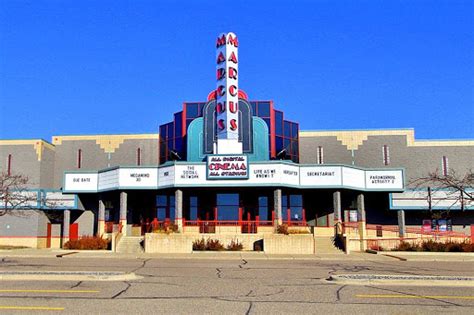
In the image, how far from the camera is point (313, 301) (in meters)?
11.5

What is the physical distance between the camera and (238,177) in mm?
34469

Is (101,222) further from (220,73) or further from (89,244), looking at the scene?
(220,73)

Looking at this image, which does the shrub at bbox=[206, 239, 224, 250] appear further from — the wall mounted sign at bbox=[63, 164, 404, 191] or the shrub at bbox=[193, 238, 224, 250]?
the wall mounted sign at bbox=[63, 164, 404, 191]

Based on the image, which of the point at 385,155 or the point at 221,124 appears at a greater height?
the point at 221,124

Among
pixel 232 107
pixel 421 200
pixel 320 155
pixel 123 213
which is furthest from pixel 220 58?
pixel 421 200

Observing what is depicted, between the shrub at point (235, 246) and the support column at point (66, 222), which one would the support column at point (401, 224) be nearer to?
the shrub at point (235, 246)

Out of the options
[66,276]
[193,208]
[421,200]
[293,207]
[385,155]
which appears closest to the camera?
[66,276]

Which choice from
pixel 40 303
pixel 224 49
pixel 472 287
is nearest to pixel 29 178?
pixel 224 49

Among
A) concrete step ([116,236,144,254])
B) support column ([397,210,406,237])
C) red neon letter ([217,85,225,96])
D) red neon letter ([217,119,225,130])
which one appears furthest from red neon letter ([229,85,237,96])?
support column ([397,210,406,237])

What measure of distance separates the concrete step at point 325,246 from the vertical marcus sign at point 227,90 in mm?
9411

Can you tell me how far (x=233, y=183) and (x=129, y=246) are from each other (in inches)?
315

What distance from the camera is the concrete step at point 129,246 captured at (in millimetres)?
32312

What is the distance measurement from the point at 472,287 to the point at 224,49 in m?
27.1

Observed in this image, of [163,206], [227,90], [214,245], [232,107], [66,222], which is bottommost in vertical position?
[214,245]
